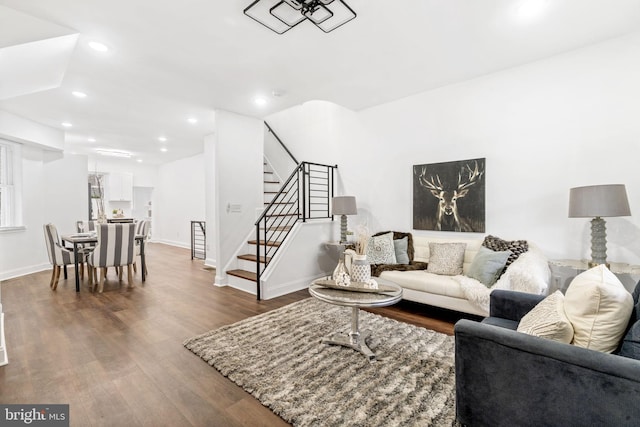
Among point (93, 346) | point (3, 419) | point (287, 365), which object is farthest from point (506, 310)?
point (93, 346)

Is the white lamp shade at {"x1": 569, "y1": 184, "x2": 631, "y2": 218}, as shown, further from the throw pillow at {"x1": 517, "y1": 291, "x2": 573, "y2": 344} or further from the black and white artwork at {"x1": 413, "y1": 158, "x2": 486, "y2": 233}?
the throw pillow at {"x1": 517, "y1": 291, "x2": 573, "y2": 344}

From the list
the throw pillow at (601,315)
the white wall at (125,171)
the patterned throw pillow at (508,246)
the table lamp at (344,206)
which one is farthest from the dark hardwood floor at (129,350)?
the white wall at (125,171)

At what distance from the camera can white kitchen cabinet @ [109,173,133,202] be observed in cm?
891

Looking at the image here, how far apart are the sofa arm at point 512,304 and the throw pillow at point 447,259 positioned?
1.24m

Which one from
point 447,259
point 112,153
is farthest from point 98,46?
point 112,153

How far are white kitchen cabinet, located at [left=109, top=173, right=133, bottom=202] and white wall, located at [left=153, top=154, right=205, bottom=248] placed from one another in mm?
828

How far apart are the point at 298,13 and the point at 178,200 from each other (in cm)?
783

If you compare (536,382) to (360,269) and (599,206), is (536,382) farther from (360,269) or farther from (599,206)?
(599,206)

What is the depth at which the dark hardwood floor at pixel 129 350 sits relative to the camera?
1.76 meters

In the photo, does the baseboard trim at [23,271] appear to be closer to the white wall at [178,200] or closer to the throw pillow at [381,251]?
the white wall at [178,200]

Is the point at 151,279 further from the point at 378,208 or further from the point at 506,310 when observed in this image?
the point at 506,310

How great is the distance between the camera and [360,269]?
102 inches

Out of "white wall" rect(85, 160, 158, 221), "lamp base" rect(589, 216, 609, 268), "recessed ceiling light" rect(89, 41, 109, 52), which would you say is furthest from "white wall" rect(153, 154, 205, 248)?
"lamp base" rect(589, 216, 609, 268)

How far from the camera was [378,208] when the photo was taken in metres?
4.64
